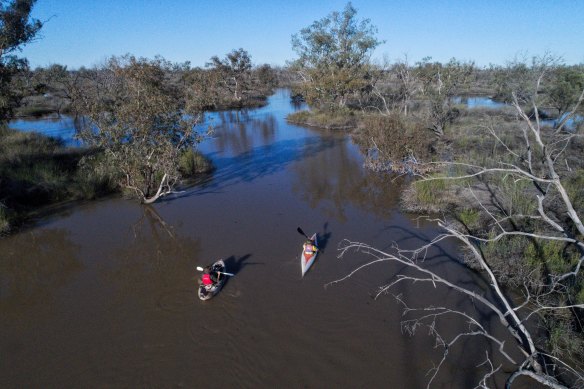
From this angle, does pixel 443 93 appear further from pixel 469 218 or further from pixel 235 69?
pixel 235 69

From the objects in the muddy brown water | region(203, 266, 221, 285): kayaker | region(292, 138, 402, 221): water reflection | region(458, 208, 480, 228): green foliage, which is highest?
region(458, 208, 480, 228): green foliage

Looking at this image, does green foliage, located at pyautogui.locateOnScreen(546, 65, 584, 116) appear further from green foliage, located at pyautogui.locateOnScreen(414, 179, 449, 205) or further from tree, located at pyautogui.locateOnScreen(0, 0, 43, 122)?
tree, located at pyautogui.locateOnScreen(0, 0, 43, 122)

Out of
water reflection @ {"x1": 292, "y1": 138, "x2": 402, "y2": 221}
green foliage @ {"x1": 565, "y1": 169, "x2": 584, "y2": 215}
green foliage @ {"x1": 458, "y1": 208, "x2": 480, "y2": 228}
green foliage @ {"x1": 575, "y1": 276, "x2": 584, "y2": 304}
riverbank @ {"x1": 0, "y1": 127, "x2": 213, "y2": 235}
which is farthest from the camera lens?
water reflection @ {"x1": 292, "y1": 138, "x2": 402, "y2": 221}

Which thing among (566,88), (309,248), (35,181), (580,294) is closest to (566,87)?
(566,88)

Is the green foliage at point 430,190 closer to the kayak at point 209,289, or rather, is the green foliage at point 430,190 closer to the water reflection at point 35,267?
the kayak at point 209,289

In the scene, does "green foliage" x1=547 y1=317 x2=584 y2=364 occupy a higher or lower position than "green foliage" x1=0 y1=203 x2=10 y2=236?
lower

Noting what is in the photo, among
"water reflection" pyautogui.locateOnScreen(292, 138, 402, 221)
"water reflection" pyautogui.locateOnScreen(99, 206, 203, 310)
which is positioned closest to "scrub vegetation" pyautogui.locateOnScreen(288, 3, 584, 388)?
"water reflection" pyautogui.locateOnScreen(292, 138, 402, 221)
